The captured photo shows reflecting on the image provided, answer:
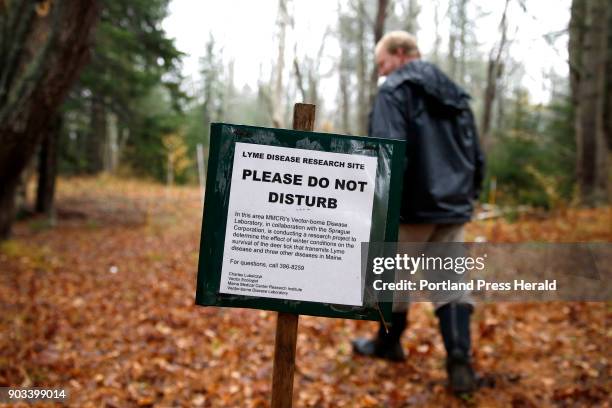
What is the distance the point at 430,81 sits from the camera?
2.77 meters

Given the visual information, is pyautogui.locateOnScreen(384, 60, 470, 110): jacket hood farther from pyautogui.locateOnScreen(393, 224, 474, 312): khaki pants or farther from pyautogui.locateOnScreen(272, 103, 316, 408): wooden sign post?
pyautogui.locateOnScreen(272, 103, 316, 408): wooden sign post

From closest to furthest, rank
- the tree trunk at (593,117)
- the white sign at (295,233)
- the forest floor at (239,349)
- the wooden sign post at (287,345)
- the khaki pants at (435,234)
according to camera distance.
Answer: the white sign at (295,233)
the wooden sign post at (287,345)
the khaki pants at (435,234)
the forest floor at (239,349)
the tree trunk at (593,117)

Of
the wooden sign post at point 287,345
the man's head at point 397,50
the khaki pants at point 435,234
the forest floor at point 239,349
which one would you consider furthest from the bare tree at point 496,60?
the wooden sign post at point 287,345

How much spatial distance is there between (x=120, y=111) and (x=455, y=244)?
1112 cm

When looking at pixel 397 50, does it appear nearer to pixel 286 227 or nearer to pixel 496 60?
pixel 286 227

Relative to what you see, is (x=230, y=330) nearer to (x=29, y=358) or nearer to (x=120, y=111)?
(x=29, y=358)

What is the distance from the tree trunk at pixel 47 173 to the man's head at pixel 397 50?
11.4m

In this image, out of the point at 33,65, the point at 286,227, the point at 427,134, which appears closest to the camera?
the point at 286,227

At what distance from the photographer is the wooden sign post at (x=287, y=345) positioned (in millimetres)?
1900

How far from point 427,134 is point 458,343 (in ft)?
4.48

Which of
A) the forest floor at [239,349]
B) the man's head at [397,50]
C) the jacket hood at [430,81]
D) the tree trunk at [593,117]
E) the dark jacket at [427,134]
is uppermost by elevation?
the tree trunk at [593,117]

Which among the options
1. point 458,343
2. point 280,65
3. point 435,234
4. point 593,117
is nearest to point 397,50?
point 435,234

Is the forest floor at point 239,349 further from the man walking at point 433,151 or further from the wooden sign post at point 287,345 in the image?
the wooden sign post at point 287,345

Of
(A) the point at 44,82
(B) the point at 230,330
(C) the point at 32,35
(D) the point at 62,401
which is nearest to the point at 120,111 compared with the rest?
(C) the point at 32,35
